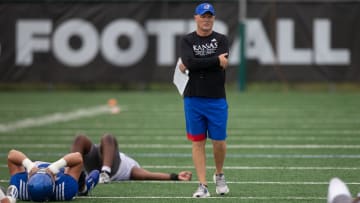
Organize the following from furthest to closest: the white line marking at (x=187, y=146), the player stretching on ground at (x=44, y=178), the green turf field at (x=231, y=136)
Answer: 1. the white line marking at (x=187, y=146)
2. the green turf field at (x=231, y=136)
3. the player stretching on ground at (x=44, y=178)

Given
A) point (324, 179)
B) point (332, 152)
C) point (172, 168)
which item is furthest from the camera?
point (332, 152)

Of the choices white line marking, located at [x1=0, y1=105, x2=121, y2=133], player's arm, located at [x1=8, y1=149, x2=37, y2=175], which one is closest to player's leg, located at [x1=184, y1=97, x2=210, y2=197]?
player's arm, located at [x1=8, y1=149, x2=37, y2=175]

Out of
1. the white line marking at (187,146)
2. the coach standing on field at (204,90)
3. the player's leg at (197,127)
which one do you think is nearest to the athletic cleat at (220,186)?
the coach standing on field at (204,90)

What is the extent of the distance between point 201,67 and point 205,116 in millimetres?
488

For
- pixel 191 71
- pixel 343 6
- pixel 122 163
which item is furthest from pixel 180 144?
pixel 343 6

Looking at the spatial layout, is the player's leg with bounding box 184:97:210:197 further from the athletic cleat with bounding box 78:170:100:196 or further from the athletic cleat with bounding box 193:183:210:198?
the athletic cleat with bounding box 78:170:100:196

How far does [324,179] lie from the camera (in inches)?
376

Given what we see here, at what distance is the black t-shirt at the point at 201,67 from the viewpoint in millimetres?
8594

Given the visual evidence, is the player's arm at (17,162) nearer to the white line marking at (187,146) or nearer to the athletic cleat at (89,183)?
the athletic cleat at (89,183)

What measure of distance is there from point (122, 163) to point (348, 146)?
412 centimetres

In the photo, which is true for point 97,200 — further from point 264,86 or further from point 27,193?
point 264,86

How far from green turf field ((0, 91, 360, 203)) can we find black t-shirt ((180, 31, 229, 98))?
1016mm

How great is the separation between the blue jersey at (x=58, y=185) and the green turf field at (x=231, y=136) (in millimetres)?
257

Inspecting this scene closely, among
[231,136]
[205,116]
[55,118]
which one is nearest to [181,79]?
[205,116]
